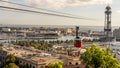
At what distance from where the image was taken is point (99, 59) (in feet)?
37.7

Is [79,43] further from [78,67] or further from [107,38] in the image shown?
[107,38]

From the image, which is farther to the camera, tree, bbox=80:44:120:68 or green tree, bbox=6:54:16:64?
green tree, bbox=6:54:16:64

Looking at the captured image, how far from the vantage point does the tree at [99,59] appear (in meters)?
11.3

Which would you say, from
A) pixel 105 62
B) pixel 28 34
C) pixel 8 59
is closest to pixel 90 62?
pixel 105 62

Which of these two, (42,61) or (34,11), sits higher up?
(34,11)

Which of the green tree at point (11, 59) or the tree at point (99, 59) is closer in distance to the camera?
the tree at point (99, 59)

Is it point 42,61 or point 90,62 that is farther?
point 42,61

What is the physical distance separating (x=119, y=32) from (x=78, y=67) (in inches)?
2122

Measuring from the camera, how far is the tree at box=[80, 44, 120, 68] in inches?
446

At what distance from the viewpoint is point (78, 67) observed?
18156 millimetres

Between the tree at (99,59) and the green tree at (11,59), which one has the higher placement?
the tree at (99,59)

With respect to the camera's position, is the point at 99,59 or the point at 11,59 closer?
the point at 99,59

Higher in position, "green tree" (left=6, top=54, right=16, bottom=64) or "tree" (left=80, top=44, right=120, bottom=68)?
"tree" (left=80, top=44, right=120, bottom=68)

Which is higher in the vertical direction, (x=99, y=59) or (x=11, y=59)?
(x=99, y=59)
